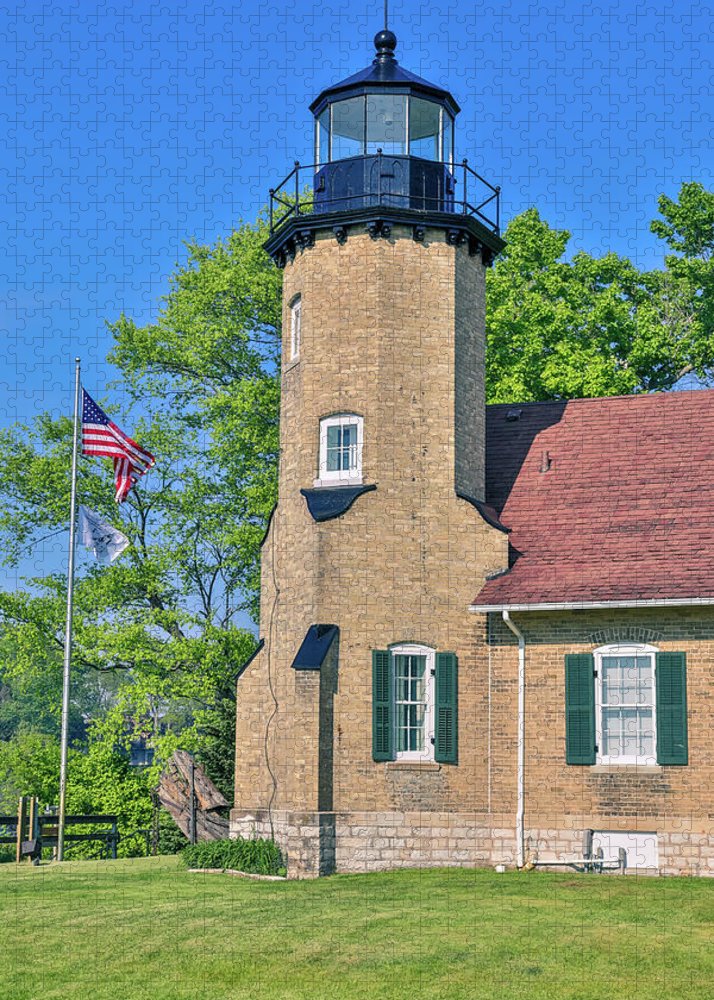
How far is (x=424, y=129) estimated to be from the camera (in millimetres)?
23188

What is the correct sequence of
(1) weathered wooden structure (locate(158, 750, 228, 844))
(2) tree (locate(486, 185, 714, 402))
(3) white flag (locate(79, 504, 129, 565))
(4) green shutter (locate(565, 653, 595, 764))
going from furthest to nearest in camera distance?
(2) tree (locate(486, 185, 714, 402))
(3) white flag (locate(79, 504, 129, 565))
(1) weathered wooden structure (locate(158, 750, 228, 844))
(4) green shutter (locate(565, 653, 595, 764))

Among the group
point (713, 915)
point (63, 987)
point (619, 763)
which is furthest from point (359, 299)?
point (63, 987)

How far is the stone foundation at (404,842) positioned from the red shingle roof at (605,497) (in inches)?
138

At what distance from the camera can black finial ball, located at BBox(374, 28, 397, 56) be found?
23641 millimetres

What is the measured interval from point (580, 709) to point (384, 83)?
1118 cm

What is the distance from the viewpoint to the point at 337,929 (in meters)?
14.3

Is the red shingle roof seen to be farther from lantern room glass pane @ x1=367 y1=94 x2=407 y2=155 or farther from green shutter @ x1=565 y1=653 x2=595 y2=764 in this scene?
lantern room glass pane @ x1=367 y1=94 x2=407 y2=155

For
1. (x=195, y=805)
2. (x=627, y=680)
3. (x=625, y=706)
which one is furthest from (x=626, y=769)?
(x=195, y=805)

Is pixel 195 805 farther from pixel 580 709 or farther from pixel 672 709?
pixel 672 709

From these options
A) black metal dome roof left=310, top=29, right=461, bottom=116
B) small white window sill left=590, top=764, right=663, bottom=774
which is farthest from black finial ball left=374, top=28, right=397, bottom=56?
small white window sill left=590, top=764, right=663, bottom=774

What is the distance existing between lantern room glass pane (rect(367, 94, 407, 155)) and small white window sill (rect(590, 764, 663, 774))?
1089 cm

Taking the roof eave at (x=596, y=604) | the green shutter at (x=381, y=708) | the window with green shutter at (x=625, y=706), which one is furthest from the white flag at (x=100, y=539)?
the window with green shutter at (x=625, y=706)

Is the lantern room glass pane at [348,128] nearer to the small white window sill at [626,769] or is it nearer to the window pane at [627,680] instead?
the window pane at [627,680]

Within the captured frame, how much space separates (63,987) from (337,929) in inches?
129
